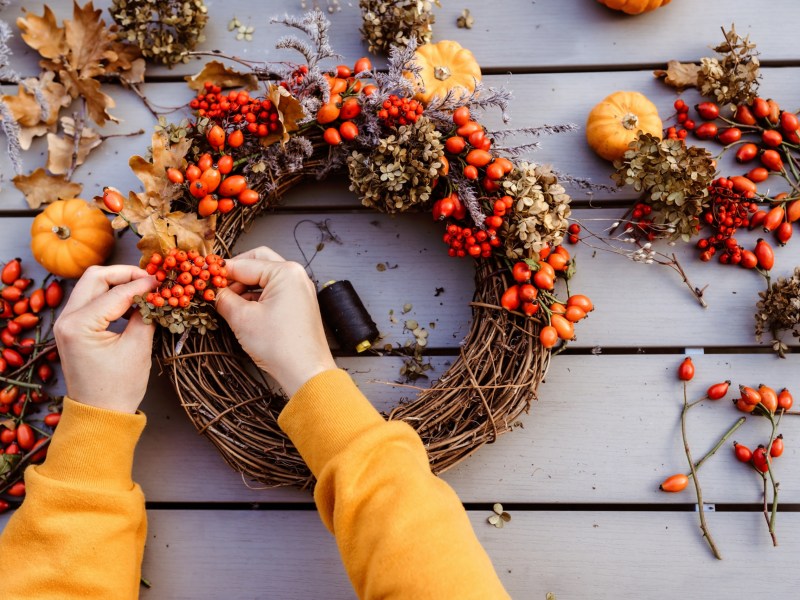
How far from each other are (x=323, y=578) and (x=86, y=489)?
0.60 meters

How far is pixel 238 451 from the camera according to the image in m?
1.37

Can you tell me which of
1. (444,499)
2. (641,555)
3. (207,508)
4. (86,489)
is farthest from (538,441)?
(86,489)

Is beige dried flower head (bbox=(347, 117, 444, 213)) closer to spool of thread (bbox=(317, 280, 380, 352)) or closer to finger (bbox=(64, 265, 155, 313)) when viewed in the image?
spool of thread (bbox=(317, 280, 380, 352))

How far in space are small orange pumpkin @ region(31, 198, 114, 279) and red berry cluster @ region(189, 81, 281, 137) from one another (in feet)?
1.33

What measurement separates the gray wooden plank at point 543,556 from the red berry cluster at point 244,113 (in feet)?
3.14

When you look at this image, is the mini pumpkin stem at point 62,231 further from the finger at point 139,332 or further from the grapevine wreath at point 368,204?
the finger at point 139,332

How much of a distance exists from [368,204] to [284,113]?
0.28 meters

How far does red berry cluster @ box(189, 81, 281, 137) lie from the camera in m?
1.38

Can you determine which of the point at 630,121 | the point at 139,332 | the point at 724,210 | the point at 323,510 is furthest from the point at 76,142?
the point at 724,210

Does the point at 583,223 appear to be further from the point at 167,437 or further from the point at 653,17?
the point at 167,437

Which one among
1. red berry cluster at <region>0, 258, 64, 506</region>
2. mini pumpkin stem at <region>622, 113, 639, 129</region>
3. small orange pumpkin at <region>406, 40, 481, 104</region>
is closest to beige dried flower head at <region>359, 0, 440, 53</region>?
small orange pumpkin at <region>406, 40, 481, 104</region>

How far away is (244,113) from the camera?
139cm

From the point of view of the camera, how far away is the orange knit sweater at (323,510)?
3.48 ft

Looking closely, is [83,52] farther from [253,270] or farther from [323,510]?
[323,510]
